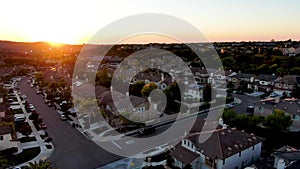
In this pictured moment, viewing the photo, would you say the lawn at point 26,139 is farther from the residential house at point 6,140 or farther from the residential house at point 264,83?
the residential house at point 264,83

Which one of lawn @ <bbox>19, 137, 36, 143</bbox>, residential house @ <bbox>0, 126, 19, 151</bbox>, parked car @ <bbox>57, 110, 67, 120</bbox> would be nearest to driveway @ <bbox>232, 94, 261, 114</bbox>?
parked car @ <bbox>57, 110, 67, 120</bbox>

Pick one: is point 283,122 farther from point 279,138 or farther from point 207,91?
point 207,91

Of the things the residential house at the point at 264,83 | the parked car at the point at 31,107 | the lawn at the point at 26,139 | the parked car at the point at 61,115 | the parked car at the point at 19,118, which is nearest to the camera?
the lawn at the point at 26,139

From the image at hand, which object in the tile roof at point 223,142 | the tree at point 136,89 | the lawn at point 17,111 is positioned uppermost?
the tree at point 136,89

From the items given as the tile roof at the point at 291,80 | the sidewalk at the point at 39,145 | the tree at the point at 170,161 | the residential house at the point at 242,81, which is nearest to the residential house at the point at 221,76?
the residential house at the point at 242,81

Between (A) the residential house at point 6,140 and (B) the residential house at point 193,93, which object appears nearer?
(A) the residential house at point 6,140

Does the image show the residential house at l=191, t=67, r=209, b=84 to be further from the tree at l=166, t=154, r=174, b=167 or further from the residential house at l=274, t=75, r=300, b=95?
the tree at l=166, t=154, r=174, b=167

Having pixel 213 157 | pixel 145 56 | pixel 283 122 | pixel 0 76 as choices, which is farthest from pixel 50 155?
pixel 145 56

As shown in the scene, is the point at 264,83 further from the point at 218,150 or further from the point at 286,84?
the point at 218,150
